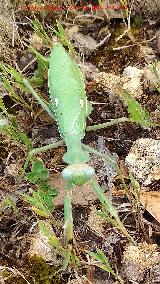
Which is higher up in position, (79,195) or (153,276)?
(79,195)

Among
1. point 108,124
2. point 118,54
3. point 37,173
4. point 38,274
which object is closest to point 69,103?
point 108,124

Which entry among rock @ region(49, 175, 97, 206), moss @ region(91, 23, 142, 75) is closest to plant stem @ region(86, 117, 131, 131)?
rock @ region(49, 175, 97, 206)

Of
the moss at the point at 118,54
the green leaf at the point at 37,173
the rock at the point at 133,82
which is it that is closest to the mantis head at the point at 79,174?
the green leaf at the point at 37,173

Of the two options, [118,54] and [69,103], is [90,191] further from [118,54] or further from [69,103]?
[118,54]

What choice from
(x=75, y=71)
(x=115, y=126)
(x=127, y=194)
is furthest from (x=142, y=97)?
→ (x=127, y=194)

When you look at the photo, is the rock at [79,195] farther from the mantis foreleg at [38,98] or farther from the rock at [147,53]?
the rock at [147,53]

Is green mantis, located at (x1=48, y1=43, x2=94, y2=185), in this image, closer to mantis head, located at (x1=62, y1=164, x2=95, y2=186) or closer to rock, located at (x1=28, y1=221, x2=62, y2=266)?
mantis head, located at (x1=62, y1=164, x2=95, y2=186)
